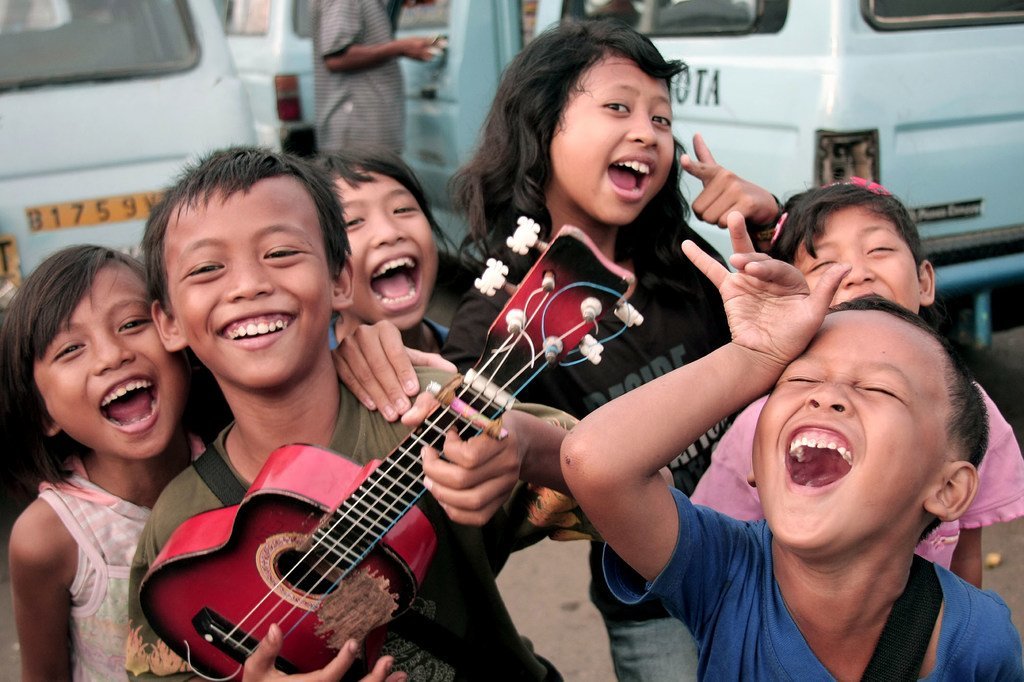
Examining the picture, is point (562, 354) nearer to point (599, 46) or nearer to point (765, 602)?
point (765, 602)

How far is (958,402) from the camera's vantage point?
1560mm

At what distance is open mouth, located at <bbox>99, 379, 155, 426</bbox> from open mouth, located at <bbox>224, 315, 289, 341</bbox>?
0.33m

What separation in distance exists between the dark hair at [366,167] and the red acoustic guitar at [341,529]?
1.00m

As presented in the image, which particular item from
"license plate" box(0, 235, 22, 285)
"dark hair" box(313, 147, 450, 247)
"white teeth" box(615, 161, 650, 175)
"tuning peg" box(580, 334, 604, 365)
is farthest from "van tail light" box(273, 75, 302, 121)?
"tuning peg" box(580, 334, 604, 365)

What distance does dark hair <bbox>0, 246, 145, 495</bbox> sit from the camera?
6.45 ft

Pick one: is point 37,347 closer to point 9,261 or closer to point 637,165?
point 637,165

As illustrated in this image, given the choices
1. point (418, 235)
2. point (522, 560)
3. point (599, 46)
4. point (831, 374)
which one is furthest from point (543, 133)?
point (522, 560)

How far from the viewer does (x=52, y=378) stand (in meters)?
1.96

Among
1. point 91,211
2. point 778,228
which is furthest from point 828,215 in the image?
point 91,211

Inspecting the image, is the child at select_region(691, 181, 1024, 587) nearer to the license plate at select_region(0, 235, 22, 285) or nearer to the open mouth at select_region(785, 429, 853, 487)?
the open mouth at select_region(785, 429, 853, 487)

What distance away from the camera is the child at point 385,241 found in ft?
8.13

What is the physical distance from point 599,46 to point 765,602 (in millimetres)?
1221

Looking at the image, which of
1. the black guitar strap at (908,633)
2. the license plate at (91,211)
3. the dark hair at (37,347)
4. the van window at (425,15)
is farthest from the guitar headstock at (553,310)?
the van window at (425,15)

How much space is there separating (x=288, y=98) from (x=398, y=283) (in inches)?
187
